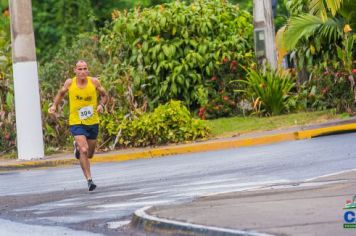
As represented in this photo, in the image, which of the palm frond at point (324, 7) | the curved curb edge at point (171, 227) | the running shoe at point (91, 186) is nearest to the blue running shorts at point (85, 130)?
the running shoe at point (91, 186)

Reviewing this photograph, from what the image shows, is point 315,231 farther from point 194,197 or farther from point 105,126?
point 105,126

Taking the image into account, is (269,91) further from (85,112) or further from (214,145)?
(85,112)

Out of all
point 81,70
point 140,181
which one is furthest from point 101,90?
point 140,181

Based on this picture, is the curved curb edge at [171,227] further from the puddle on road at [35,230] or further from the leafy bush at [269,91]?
the leafy bush at [269,91]

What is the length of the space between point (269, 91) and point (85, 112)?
8371 millimetres

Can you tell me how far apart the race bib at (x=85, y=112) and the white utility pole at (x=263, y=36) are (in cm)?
973

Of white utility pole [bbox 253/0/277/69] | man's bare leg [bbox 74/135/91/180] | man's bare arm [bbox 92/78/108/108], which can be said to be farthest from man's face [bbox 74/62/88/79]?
white utility pole [bbox 253/0/277/69]

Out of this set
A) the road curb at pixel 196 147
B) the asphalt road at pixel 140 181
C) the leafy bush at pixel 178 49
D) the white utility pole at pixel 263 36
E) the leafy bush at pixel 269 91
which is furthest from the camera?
the white utility pole at pixel 263 36

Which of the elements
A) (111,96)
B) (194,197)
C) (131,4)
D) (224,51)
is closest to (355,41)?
(224,51)

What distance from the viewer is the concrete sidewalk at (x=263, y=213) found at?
10.0m

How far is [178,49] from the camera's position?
2597 centimetres

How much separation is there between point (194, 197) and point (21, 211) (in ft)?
6.99

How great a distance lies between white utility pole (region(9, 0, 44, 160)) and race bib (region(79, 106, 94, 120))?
6342 mm

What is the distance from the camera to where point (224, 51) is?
26.1 m
